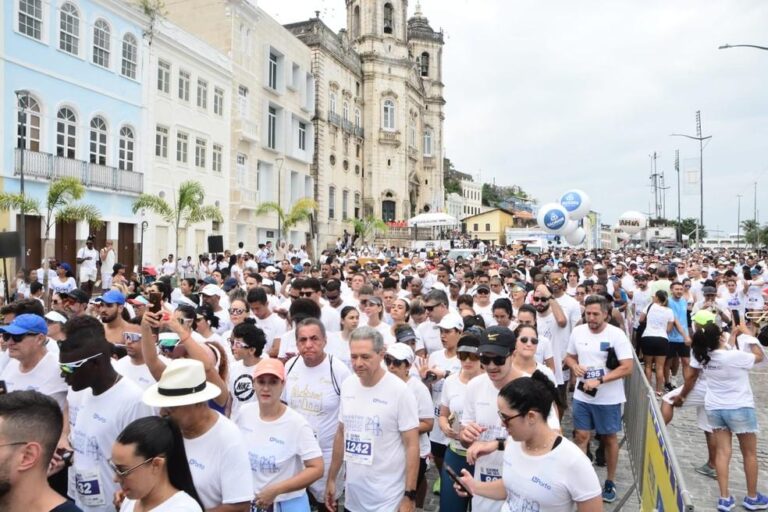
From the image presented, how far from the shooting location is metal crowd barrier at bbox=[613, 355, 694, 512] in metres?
3.35

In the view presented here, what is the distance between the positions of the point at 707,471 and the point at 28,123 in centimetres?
2049

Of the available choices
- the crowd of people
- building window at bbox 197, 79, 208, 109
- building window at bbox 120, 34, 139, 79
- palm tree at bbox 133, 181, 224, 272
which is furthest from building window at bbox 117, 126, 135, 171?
the crowd of people

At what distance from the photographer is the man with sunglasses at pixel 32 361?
4266 mm

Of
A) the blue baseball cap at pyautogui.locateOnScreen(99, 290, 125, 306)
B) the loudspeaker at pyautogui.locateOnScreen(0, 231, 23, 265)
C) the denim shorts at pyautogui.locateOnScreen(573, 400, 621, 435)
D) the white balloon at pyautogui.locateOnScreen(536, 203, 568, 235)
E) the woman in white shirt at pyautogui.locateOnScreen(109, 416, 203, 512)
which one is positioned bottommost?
the denim shorts at pyautogui.locateOnScreen(573, 400, 621, 435)

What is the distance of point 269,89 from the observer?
34312mm

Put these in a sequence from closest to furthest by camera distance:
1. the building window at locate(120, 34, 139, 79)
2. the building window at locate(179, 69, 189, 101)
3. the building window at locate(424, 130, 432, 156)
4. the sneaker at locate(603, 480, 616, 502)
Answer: the sneaker at locate(603, 480, 616, 502) → the building window at locate(120, 34, 139, 79) → the building window at locate(179, 69, 189, 101) → the building window at locate(424, 130, 432, 156)

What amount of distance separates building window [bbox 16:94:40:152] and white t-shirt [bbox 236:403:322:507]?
18.1 m

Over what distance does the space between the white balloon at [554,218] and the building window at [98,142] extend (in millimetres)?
16467

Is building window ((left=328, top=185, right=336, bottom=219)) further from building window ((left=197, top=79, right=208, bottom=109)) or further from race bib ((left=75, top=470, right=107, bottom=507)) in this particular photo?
race bib ((left=75, top=470, right=107, bottom=507))

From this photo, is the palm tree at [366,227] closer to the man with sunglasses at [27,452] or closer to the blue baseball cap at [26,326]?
the blue baseball cap at [26,326]

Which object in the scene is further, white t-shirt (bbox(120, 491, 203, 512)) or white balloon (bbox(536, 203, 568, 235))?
white balloon (bbox(536, 203, 568, 235))

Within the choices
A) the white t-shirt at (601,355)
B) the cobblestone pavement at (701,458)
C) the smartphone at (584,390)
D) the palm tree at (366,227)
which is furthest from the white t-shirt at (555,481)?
the palm tree at (366,227)

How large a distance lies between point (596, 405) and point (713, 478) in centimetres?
177

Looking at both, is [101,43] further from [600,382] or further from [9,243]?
[600,382]
